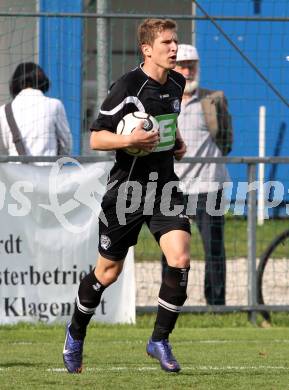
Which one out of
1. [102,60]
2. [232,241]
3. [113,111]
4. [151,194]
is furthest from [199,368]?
[102,60]

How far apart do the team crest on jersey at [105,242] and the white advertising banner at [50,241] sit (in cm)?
288

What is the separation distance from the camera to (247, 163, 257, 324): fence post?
11.1m

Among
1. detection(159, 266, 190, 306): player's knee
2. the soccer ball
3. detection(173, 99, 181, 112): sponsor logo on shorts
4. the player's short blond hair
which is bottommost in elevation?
detection(159, 266, 190, 306): player's knee

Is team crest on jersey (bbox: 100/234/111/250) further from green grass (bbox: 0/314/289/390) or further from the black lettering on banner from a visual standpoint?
the black lettering on banner

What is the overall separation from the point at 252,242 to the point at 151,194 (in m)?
3.49

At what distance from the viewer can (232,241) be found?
11.2 metres

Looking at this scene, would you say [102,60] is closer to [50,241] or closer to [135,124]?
[50,241]

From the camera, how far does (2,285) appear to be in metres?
10.7

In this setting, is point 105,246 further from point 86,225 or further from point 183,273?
point 86,225

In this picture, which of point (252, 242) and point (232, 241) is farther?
point (232, 241)

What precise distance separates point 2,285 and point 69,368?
2973mm

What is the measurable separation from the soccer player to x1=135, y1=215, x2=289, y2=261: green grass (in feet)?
11.1

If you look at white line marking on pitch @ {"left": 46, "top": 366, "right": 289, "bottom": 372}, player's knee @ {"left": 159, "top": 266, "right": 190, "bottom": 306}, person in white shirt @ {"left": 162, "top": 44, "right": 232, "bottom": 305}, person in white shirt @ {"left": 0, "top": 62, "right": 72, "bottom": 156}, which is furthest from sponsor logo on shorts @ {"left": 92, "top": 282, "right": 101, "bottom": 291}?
person in white shirt @ {"left": 0, "top": 62, "right": 72, "bottom": 156}

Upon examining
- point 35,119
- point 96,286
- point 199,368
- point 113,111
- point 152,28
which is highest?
point 152,28
